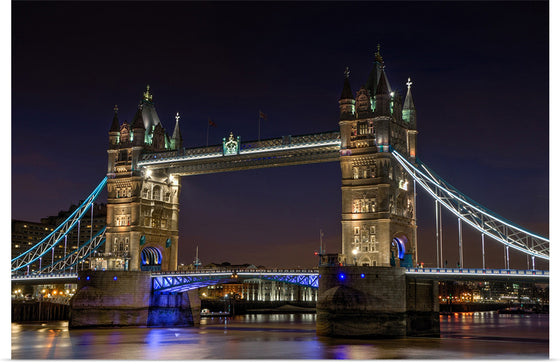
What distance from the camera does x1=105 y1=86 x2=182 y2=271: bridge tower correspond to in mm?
68856

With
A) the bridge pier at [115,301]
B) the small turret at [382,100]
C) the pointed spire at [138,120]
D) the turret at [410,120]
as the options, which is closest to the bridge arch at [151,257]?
the bridge pier at [115,301]

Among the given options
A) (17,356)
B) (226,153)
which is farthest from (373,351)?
(226,153)

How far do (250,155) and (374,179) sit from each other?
41.7 ft

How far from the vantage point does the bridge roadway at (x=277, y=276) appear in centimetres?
4622

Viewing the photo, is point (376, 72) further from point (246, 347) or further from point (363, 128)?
point (246, 347)

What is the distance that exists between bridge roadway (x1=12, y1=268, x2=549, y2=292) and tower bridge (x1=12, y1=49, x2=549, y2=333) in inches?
5.6

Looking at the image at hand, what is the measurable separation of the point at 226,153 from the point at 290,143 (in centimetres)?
721

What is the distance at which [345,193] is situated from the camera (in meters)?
55.8

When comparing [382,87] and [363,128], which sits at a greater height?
[382,87]

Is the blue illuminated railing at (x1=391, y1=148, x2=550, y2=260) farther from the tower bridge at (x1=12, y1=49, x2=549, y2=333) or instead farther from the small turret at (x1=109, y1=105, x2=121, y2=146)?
the small turret at (x1=109, y1=105, x2=121, y2=146)

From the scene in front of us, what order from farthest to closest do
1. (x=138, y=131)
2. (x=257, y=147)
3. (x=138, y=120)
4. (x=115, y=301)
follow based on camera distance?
(x=138, y=120) < (x=138, y=131) < (x=115, y=301) < (x=257, y=147)

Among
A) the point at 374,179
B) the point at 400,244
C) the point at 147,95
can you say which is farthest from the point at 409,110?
the point at 147,95

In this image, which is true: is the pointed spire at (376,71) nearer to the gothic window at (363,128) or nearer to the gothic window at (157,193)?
the gothic window at (363,128)

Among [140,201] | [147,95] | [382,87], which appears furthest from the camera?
[147,95]
